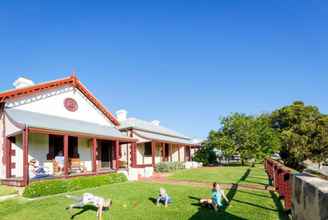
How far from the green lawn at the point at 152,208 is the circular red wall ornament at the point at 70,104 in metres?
7.49

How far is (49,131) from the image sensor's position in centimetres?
1269

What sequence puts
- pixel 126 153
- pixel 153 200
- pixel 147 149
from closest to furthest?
pixel 153 200, pixel 126 153, pixel 147 149

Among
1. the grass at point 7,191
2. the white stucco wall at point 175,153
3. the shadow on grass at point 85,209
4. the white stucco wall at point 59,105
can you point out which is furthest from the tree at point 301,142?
the grass at point 7,191

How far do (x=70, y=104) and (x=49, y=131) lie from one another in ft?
15.6

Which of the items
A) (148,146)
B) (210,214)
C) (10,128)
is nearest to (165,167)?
(148,146)

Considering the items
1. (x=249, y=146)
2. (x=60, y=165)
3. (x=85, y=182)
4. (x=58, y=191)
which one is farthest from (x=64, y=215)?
(x=249, y=146)

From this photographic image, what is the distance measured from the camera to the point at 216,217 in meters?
7.57

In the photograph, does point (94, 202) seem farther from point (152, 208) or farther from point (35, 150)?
point (35, 150)

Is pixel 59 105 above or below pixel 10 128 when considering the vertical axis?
above

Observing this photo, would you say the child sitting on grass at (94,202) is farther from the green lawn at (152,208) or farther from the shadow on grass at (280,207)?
the shadow on grass at (280,207)

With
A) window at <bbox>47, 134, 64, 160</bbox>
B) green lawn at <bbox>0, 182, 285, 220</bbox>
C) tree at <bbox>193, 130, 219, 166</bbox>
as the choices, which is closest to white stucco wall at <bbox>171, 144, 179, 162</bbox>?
tree at <bbox>193, 130, 219, 166</bbox>

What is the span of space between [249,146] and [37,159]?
23286mm

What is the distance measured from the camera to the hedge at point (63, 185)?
428 inches

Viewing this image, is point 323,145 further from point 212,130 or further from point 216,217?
point 216,217
